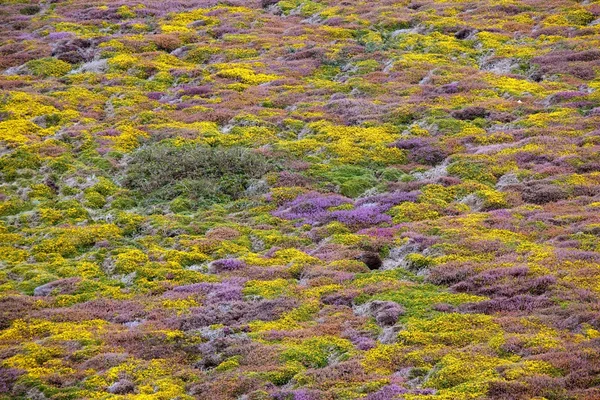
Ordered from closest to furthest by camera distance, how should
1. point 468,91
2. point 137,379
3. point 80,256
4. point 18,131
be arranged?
1. point 137,379
2. point 80,256
3. point 18,131
4. point 468,91

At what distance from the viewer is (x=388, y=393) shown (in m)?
16.9

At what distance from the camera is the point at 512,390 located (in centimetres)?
1616

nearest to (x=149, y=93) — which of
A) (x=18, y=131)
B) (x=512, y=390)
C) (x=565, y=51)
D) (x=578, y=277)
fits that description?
(x=18, y=131)

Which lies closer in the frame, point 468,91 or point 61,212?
point 61,212

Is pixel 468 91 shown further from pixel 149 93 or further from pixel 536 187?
pixel 149 93

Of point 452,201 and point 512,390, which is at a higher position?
point 512,390

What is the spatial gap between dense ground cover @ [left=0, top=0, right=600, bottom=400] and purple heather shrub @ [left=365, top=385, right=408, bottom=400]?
2.8 inches

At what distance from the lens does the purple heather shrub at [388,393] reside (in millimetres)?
16703

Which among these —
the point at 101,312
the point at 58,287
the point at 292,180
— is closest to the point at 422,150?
the point at 292,180

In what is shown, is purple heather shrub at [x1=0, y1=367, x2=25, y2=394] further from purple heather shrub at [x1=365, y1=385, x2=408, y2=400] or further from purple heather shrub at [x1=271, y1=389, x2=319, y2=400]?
purple heather shrub at [x1=365, y1=385, x2=408, y2=400]

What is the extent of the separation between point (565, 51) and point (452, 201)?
20.6m

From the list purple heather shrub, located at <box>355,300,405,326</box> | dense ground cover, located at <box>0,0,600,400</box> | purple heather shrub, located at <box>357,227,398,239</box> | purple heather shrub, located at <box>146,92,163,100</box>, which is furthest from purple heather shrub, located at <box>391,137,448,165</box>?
purple heather shrub, located at <box>146,92,163,100</box>

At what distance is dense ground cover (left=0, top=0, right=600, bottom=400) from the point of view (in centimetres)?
1889

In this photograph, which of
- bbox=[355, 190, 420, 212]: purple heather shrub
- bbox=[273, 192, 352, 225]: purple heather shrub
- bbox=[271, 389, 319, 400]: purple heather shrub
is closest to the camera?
bbox=[271, 389, 319, 400]: purple heather shrub
